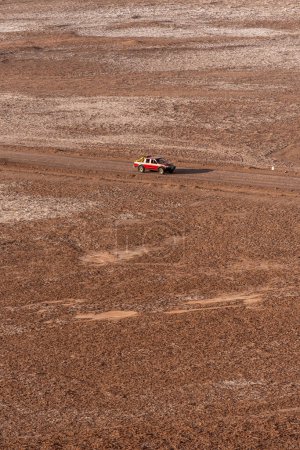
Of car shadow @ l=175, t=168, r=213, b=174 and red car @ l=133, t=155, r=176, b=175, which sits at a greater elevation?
red car @ l=133, t=155, r=176, b=175

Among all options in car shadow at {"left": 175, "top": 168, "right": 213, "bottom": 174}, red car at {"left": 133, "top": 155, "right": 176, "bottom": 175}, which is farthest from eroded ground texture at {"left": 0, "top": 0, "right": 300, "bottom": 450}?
red car at {"left": 133, "top": 155, "right": 176, "bottom": 175}

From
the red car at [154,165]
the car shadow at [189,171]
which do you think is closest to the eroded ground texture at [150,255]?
the car shadow at [189,171]

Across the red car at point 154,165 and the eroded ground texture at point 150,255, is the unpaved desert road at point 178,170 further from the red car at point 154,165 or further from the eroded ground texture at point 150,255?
the red car at point 154,165

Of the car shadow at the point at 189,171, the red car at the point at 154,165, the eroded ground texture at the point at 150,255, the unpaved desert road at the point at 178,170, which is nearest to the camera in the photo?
the eroded ground texture at the point at 150,255

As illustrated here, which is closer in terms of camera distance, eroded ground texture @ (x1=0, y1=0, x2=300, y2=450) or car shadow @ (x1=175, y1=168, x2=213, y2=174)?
eroded ground texture @ (x1=0, y1=0, x2=300, y2=450)

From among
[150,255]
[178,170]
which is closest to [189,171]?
[178,170]

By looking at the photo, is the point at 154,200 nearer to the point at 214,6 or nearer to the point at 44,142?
the point at 44,142

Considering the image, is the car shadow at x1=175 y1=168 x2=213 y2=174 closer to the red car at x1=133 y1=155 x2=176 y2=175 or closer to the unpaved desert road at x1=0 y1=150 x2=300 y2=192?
the unpaved desert road at x1=0 y1=150 x2=300 y2=192
